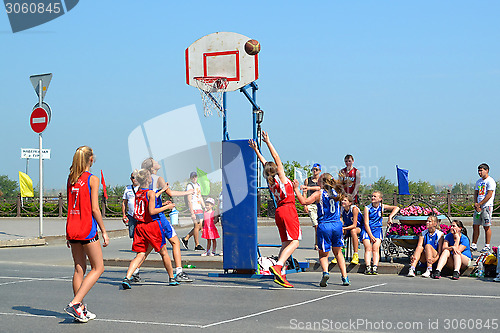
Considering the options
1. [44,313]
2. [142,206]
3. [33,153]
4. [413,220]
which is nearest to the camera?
[44,313]

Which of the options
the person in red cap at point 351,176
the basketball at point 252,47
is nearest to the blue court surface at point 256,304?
the person in red cap at point 351,176

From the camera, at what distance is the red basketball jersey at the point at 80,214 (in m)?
7.30

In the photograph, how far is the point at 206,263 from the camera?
1317 centimetres

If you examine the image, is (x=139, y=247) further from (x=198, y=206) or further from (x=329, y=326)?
(x=198, y=206)

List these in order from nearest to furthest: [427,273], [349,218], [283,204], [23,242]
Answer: [283,204], [427,273], [349,218], [23,242]

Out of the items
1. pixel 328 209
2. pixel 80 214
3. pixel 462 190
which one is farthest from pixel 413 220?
pixel 462 190

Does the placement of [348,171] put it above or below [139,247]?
above

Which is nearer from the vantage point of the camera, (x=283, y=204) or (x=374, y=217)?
(x=283, y=204)

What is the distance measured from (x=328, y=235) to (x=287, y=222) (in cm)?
66

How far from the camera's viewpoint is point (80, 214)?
733 centimetres

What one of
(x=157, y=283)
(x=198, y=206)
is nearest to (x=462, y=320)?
(x=157, y=283)

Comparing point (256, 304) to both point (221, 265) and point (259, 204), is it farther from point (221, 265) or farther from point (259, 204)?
point (259, 204)

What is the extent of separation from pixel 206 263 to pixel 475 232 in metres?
5.91

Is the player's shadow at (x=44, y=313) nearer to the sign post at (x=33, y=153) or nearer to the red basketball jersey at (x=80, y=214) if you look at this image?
the red basketball jersey at (x=80, y=214)
